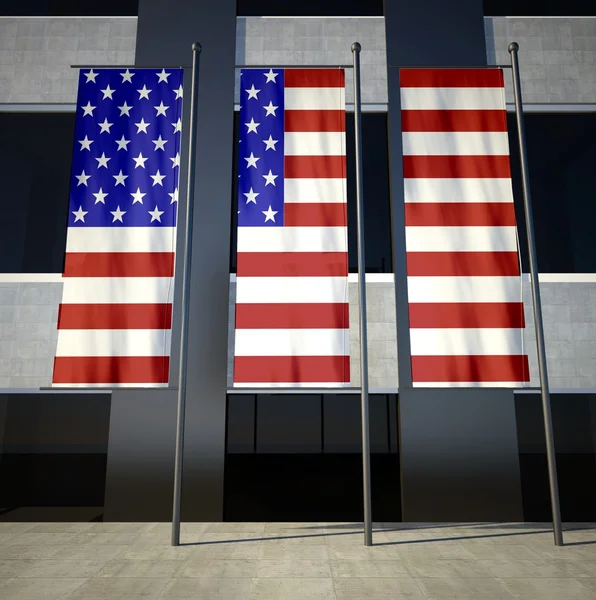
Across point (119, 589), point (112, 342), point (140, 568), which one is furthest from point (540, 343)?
point (112, 342)

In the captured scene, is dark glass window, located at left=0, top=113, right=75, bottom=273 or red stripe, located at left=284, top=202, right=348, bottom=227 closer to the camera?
red stripe, located at left=284, top=202, right=348, bottom=227

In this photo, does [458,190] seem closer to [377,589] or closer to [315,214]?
[315,214]

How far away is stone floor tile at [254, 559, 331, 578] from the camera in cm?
503

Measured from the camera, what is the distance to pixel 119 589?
466 cm

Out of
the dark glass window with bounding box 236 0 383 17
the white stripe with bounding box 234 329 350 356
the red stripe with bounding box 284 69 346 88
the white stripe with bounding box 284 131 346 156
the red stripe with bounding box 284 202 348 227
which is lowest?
the white stripe with bounding box 234 329 350 356

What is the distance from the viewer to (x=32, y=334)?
786 centimetres

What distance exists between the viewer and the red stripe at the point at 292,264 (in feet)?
23.7

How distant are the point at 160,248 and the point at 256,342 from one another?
1.99 metres

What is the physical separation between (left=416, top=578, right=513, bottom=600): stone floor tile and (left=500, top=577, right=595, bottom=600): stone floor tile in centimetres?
10

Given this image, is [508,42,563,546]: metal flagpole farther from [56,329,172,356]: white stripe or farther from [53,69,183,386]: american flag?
[56,329,172,356]: white stripe

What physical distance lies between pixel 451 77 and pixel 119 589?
7962mm

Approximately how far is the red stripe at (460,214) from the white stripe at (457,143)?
2.62 ft

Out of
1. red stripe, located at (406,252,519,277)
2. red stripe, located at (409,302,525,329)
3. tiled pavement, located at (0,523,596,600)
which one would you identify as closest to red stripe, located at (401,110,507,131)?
red stripe, located at (406,252,519,277)

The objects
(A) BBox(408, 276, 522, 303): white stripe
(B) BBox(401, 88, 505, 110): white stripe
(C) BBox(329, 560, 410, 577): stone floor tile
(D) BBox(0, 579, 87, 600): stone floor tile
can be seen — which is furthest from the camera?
(B) BBox(401, 88, 505, 110): white stripe
